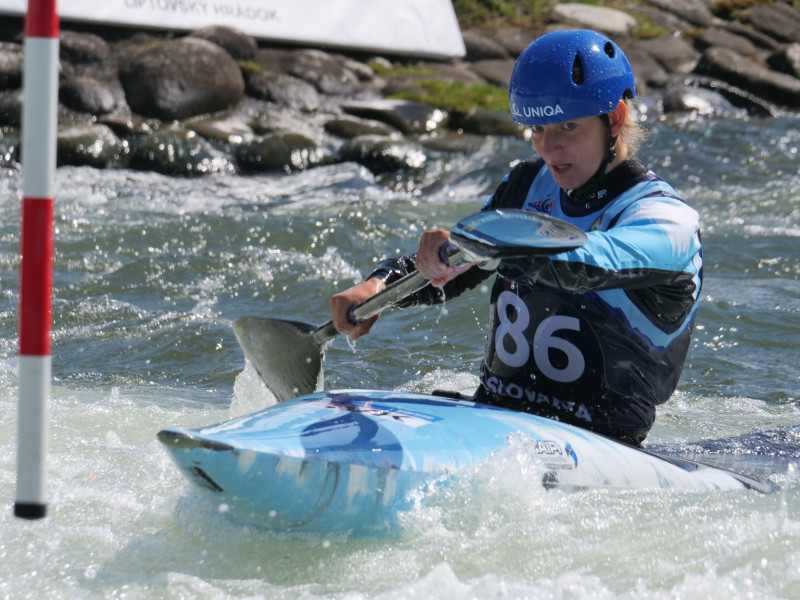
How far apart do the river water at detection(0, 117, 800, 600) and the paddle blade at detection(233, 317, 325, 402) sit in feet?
0.81

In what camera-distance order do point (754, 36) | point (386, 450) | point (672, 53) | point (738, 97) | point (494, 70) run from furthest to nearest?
point (754, 36) → point (672, 53) → point (738, 97) → point (494, 70) → point (386, 450)

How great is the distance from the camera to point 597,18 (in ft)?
51.9

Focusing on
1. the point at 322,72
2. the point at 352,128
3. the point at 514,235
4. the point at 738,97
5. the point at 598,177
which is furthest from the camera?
the point at 738,97

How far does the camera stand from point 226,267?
711 centimetres

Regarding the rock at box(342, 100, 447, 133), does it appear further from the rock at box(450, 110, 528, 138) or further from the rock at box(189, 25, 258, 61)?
the rock at box(189, 25, 258, 61)

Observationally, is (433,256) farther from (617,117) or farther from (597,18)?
(597,18)

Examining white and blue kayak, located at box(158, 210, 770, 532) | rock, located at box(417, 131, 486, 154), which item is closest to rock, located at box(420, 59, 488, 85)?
rock, located at box(417, 131, 486, 154)

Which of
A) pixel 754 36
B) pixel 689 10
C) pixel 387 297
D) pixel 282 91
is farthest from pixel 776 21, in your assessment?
pixel 387 297

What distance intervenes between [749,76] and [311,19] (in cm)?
603

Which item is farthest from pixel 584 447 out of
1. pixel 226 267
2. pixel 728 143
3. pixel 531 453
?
pixel 728 143

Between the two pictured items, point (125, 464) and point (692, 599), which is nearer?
point (692, 599)

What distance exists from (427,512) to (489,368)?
0.74 metres

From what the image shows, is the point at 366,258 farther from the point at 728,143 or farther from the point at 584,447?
the point at 728,143

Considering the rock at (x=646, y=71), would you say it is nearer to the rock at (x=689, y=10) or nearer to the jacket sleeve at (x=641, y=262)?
the rock at (x=689, y=10)
